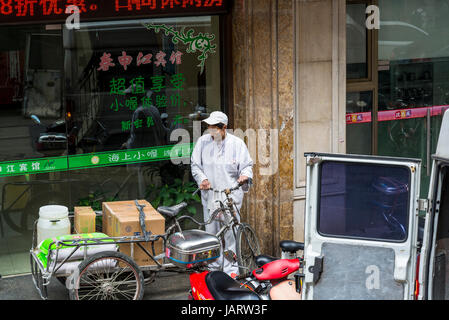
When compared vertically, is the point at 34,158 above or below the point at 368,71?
below

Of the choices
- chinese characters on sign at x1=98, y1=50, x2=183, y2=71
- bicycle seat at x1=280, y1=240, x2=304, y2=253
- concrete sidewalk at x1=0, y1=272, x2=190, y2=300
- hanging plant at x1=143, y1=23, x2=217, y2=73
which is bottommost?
concrete sidewalk at x1=0, y1=272, x2=190, y2=300

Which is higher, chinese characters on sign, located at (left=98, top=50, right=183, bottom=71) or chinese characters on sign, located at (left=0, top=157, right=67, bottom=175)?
chinese characters on sign, located at (left=98, top=50, right=183, bottom=71)

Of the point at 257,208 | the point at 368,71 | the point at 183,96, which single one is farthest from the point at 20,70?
the point at 368,71

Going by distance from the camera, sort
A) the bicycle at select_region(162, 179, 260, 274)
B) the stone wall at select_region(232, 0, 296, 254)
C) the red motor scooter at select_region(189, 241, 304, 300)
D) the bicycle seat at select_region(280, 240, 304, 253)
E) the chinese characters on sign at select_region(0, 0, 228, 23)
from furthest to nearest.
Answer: the stone wall at select_region(232, 0, 296, 254) → the chinese characters on sign at select_region(0, 0, 228, 23) → the bicycle at select_region(162, 179, 260, 274) → the bicycle seat at select_region(280, 240, 304, 253) → the red motor scooter at select_region(189, 241, 304, 300)

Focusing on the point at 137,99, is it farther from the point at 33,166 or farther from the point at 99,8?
the point at 33,166

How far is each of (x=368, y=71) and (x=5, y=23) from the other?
492 centimetres

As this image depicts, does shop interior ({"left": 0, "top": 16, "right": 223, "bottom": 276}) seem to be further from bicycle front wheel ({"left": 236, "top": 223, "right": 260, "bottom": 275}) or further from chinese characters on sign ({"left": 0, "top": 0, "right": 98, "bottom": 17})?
bicycle front wheel ({"left": 236, "top": 223, "right": 260, "bottom": 275})

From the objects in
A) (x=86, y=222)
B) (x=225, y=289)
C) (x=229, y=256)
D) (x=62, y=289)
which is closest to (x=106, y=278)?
(x=86, y=222)

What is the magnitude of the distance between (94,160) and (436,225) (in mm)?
4737

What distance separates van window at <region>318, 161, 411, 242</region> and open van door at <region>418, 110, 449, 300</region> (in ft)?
0.61

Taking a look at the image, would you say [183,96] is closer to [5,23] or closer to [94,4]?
[94,4]

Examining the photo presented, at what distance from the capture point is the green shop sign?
26.5 ft

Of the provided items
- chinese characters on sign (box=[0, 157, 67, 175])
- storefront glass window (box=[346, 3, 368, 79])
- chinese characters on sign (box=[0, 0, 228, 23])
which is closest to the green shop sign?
chinese characters on sign (box=[0, 157, 67, 175])
